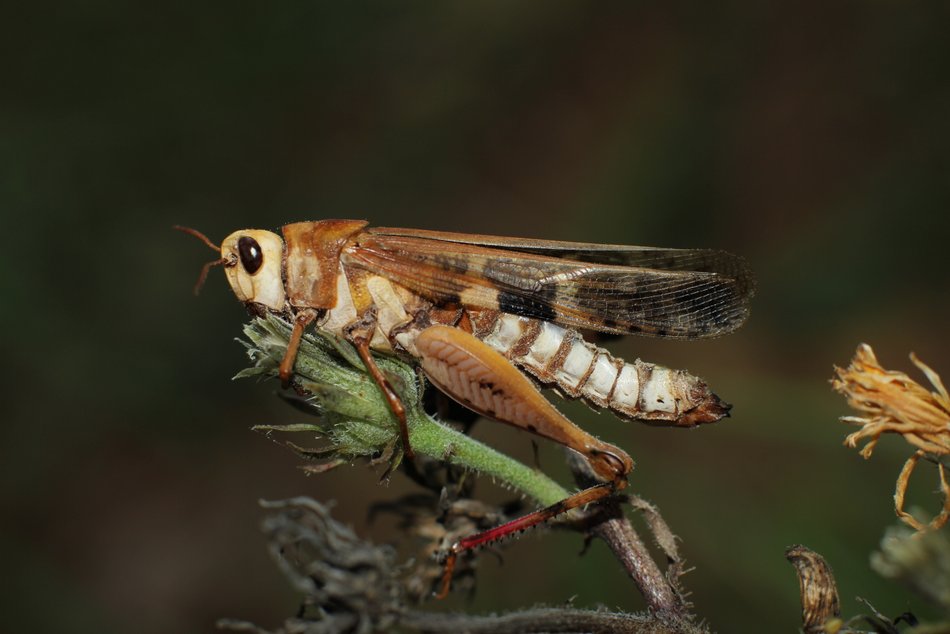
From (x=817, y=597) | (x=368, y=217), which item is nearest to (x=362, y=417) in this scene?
(x=817, y=597)

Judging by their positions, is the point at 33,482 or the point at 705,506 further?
the point at 33,482

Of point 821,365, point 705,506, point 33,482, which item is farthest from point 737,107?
point 33,482

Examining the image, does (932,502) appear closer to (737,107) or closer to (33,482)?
(737,107)

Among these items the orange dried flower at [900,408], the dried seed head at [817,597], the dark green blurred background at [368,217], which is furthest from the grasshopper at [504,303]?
the dark green blurred background at [368,217]

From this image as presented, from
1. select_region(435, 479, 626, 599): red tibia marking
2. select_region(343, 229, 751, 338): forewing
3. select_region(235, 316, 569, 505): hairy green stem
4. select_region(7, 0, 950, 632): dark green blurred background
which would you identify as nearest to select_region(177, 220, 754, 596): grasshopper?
select_region(343, 229, 751, 338): forewing

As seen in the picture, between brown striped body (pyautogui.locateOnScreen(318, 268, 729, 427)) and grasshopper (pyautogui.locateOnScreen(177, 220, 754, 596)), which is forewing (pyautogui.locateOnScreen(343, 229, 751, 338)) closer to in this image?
grasshopper (pyautogui.locateOnScreen(177, 220, 754, 596))

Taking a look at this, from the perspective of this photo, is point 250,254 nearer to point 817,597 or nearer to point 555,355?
point 555,355
